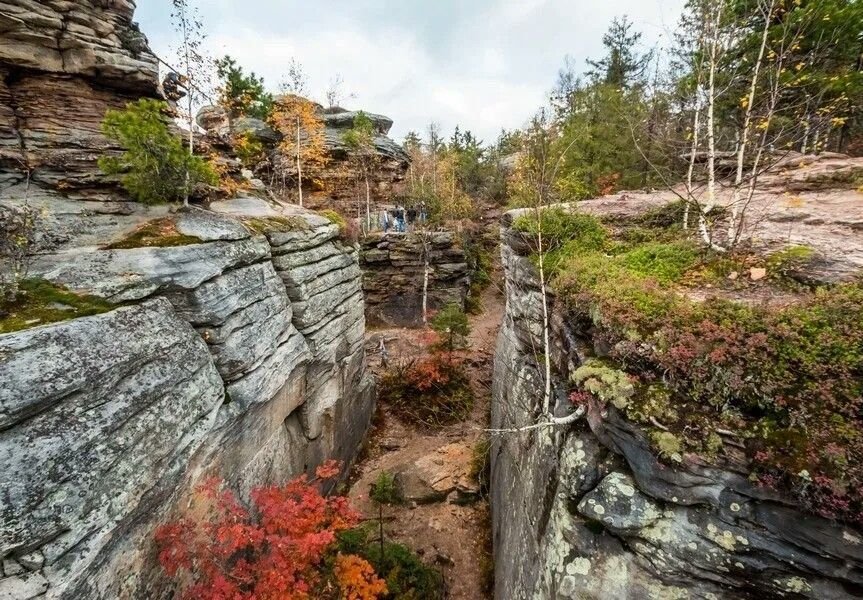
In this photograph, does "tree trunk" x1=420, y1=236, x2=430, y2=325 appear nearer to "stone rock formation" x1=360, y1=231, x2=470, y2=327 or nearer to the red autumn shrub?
"stone rock formation" x1=360, y1=231, x2=470, y2=327

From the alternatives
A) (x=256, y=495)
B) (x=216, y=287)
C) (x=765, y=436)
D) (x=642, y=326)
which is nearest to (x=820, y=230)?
(x=642, y=326)

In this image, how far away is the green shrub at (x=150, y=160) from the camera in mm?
7844

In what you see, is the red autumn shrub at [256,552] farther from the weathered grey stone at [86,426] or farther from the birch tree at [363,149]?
the birch tree at [363,149]

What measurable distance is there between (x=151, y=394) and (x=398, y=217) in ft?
75.6

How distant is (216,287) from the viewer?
767 cm

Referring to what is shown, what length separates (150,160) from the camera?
8273 mm

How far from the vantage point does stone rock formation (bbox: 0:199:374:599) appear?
14.1 feet

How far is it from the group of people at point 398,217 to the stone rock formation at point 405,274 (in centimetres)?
257

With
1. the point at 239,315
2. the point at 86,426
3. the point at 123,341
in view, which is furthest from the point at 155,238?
the point at 86,426

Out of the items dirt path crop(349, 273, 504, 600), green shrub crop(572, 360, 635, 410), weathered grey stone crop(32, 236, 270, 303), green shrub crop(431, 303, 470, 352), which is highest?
weathered grey stone crop(32, 236, 270, 303)

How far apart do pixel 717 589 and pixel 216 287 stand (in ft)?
30.8

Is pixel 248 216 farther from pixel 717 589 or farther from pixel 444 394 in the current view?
pixel 717 589

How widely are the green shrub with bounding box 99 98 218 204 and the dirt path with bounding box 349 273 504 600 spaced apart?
9.17 m

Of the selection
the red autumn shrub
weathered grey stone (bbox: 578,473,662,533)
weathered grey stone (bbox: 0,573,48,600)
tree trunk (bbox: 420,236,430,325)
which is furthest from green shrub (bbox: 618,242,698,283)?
tree trunk (bbox: 420,236,430,325)
